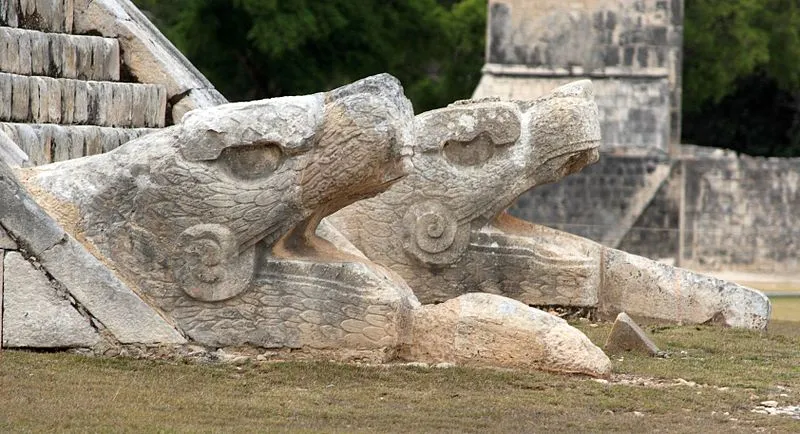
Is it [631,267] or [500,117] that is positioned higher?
[500,117]

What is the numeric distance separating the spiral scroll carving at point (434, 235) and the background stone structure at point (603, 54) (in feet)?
47.1

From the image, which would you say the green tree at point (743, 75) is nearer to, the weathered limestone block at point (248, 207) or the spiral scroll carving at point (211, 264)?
the weathered limestone block at point (248, 207)

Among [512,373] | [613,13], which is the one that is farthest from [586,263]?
[613,13]

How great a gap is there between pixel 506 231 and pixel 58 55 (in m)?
2.97

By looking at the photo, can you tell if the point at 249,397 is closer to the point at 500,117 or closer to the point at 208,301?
the point at 208,301

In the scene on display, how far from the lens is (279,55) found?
30781 mm

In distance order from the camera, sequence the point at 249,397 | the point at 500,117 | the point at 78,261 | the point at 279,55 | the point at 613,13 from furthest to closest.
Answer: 1. the point at 279,55
2. the point at 613,13
3. the point at 500,117
4. the point at 78,261
5. the point at 249,397

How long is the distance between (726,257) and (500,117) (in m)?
15.8

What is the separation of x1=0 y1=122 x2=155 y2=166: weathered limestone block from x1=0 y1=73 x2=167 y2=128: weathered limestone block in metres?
0.15

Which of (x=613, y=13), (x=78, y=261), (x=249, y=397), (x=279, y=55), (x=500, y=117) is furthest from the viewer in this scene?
(x=279, y=55)

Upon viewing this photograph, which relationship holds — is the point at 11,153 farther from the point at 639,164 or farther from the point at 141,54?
the point at 639,164

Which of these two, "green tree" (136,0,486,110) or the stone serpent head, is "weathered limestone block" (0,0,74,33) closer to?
the stone serpent head

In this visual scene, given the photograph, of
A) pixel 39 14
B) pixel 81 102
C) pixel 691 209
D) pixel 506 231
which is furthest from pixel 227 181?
pixel 691 209

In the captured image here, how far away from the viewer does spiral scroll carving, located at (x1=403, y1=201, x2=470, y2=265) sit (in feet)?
39.5
